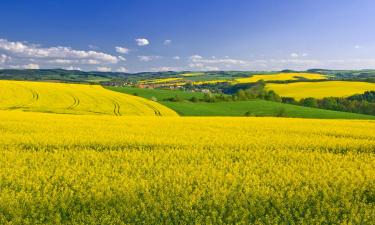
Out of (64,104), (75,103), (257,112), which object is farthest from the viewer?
(257,112)

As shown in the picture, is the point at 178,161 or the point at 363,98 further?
the point at 363,98

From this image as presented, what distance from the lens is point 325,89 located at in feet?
361

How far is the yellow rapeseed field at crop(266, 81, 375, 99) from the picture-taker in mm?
101131

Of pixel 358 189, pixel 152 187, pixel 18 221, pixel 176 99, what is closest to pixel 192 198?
pixel 152 187

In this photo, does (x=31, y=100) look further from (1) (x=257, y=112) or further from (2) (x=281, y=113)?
(2) (x=281, y=113)

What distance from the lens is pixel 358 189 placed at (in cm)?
845

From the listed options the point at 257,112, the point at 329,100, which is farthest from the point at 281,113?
the point at 329,100

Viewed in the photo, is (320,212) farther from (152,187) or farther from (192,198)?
(152,187)

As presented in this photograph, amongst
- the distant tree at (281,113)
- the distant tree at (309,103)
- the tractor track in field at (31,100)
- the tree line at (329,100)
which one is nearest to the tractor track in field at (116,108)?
the tractor track in field at (31,100)

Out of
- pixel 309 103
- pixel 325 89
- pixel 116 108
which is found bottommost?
pixel 309 103

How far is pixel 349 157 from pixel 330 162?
1.44 metres

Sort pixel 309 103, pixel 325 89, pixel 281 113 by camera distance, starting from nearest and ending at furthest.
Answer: pixel 281 113 → pixel 309 103 → pixel 325 89

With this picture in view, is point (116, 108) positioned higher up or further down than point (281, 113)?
higher up

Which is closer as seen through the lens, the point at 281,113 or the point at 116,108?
the point at 116,108
